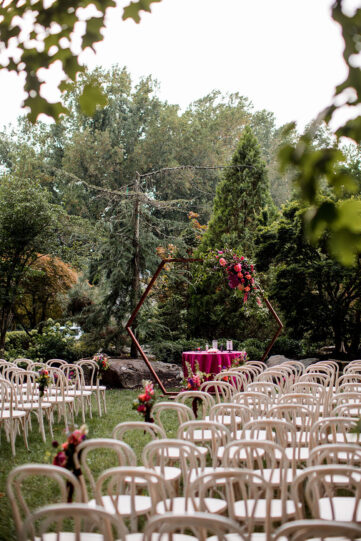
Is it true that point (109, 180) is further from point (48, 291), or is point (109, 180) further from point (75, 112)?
point (48, 291)

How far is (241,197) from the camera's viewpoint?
14930 mm

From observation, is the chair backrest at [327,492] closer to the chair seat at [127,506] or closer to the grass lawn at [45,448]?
the chair seat at [127,506]

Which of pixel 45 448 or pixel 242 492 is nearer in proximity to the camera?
pixel 242 492

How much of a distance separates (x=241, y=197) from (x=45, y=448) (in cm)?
1040

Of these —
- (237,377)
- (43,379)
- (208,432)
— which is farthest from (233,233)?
(208,432)

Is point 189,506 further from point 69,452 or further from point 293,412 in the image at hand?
point 293,412

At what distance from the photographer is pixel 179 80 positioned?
24.4m

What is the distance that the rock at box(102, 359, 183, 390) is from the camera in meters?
11.2

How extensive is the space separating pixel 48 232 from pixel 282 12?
Answer: 10.5 m

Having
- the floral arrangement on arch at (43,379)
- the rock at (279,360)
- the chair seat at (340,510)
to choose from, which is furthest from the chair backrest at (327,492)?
the rock at (279,360)

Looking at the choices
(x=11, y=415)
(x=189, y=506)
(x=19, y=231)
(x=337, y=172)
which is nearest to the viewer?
(x=337, y=172)

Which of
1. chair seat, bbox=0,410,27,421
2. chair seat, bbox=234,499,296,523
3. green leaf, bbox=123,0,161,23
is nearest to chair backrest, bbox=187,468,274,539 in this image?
chair seat, bbox=234,499,296,523

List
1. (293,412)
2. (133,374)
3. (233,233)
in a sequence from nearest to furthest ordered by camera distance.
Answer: (293,412)
(133,374)
(233,233)

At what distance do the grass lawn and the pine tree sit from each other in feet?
20.6
